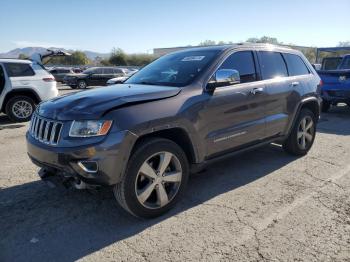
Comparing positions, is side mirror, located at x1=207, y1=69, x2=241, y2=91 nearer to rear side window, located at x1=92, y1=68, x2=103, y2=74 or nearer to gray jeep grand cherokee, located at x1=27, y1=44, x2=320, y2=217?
gray jeep grand cherokee, located at x1=27, y1=44, x2=320, y2=217

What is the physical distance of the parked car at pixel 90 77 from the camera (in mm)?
23705

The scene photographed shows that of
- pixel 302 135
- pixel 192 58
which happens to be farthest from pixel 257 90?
pixel 302 135

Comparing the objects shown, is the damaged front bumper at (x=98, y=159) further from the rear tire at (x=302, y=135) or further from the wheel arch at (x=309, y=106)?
the rear tire at (x=302, y=135)

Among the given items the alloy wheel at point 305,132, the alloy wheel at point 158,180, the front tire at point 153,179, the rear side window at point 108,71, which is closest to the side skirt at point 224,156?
the front tire at point 153,179

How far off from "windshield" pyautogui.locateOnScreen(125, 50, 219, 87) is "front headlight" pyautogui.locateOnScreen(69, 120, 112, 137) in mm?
1151

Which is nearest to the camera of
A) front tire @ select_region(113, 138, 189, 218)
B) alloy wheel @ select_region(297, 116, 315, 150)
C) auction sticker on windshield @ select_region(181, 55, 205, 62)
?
front tire @ select_region(113, 138, 189, 218)

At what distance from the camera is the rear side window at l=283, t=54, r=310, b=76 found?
547 cm

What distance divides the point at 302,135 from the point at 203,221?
9.78ft

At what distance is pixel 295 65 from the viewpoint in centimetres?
562

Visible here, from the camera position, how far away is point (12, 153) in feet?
20.0

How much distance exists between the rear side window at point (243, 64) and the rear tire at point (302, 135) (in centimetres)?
140

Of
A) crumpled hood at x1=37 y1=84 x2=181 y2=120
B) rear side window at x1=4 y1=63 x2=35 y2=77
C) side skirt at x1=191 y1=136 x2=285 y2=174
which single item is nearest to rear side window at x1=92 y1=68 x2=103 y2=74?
rear side window at x1=4 y1=63 x2=35 y2=77

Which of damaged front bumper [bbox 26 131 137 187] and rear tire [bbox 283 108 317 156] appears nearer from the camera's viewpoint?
damaged front bumper [bbox 26 131 137 187]

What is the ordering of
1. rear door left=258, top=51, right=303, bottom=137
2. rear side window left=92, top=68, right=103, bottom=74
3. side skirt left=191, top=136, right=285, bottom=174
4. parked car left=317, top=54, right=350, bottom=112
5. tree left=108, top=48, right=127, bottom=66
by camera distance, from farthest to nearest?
1. tree left=108, top=48, right=127, bottom=66
2. rear side window left=92, top=68, right=103, bottom=74
3. parked car left=317, top=54, right=350, bottom=112
4. rear door left=258, top=51, right=303, bottom=137
5. side skirt left=191, top=136, right=285, bottom=174
